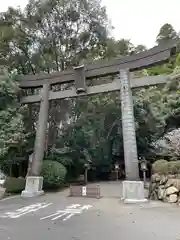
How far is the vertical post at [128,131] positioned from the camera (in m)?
10.7

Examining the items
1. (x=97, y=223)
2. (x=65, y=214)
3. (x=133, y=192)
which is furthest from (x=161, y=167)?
(x=97, y=223)

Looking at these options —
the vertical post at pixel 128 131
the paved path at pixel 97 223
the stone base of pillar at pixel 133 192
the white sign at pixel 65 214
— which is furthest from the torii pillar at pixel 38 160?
the stone base of pillar at pixel 133 192

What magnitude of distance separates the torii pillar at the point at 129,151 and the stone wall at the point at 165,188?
70 centimetres

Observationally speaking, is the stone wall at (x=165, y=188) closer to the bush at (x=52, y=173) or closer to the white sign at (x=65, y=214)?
the white sign at (x=65, y=214)

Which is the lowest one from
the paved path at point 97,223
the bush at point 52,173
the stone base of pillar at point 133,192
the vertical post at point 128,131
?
the paved path at point 97,223

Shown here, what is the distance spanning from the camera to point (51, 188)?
548 inches

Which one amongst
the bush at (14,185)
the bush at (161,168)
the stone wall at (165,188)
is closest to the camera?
the stone wall at (165,188)

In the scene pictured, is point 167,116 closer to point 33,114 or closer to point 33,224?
point 33,114

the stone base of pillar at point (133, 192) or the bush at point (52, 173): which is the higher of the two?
the bush at point (52, 173)

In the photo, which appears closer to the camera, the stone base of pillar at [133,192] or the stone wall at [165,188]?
the stone wall at [165,188]

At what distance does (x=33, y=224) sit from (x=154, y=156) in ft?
49.2

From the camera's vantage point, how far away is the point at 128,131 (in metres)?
11.2

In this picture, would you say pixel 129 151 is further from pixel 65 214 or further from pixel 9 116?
pixel 9 116

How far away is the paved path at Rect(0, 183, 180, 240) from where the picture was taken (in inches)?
201
